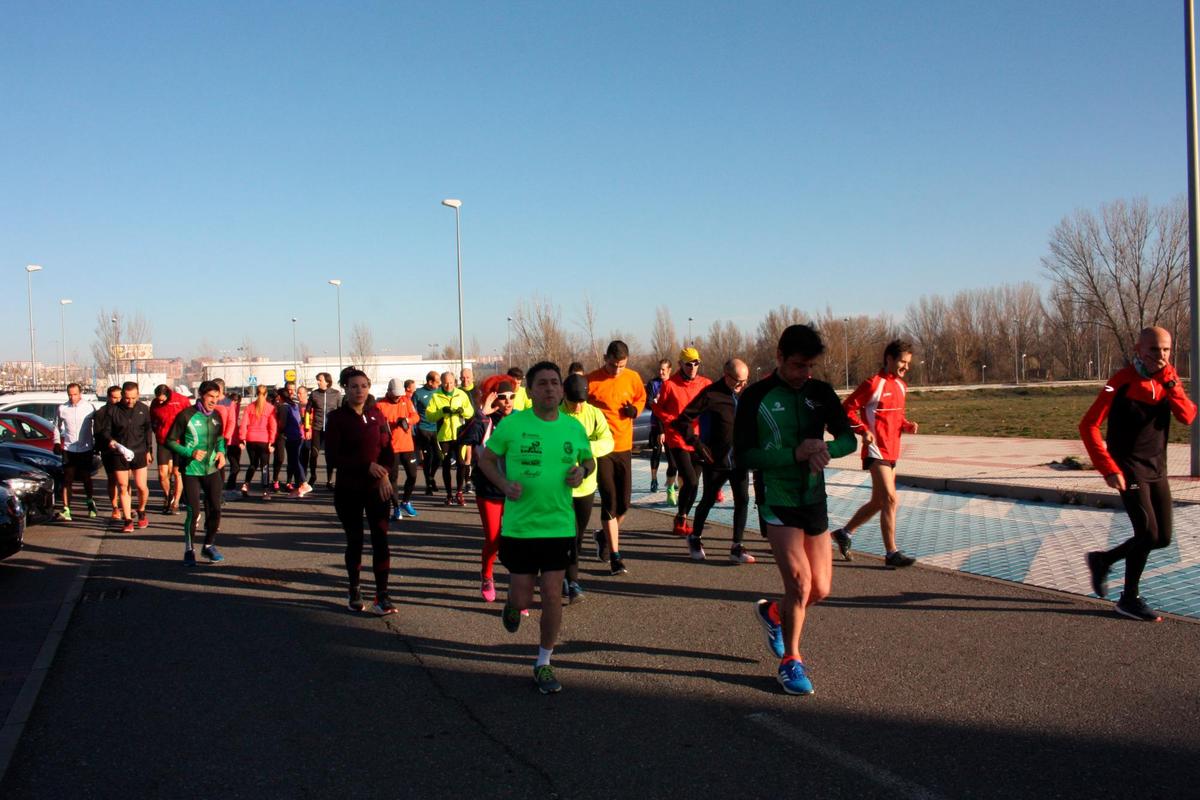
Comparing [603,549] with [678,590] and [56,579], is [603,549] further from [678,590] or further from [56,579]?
[56,579]

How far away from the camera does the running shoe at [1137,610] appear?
6195mm

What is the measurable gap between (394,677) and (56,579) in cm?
539

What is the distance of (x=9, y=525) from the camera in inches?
357

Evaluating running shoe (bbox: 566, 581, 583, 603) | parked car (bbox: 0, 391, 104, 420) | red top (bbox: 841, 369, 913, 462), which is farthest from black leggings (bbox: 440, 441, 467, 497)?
parked car (bbox: 0, 391, 104, 420)

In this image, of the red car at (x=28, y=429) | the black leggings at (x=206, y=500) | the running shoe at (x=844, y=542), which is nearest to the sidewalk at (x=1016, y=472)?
the running shoe at (x=844, y=542)

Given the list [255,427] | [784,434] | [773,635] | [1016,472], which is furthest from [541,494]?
[255,427]

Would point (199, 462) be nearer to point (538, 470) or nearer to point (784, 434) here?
point (538, 470)

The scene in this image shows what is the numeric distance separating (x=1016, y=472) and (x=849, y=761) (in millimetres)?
10615

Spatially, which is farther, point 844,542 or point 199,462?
point 199,462

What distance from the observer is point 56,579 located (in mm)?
9148

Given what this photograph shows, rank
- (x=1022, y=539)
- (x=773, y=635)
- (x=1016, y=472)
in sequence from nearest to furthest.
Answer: (x=773, y=635)
(x=1022, y=539)
(x=1016, y=472)

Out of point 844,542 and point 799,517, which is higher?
point 799,517

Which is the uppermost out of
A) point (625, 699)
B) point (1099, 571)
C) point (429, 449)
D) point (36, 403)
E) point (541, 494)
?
point (36, 403)

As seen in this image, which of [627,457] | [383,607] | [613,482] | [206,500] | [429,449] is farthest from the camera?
[429,449]
